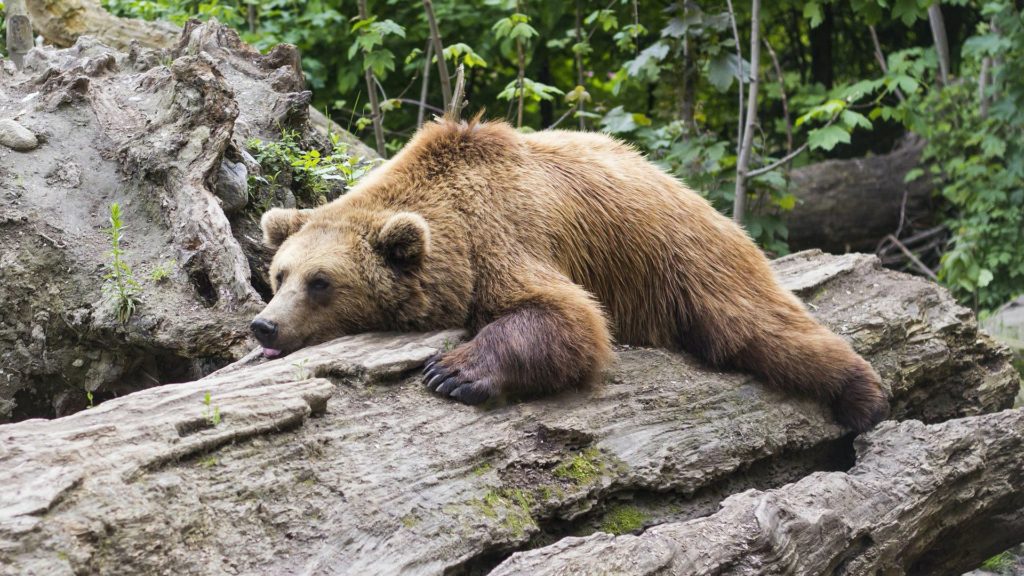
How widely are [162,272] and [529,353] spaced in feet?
6.33

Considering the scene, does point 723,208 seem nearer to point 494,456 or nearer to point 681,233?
point 681,233

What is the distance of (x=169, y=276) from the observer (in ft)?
15.9

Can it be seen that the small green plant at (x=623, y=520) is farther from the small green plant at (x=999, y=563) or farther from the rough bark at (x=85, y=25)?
the rough bark at (x=85, y=25)

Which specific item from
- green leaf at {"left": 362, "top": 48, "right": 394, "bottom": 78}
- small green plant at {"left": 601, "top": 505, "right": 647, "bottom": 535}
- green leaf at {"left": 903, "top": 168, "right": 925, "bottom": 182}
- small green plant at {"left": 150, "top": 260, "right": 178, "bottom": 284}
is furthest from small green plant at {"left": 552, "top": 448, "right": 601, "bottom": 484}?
green leaf at {"left": 903, "top": 168, "right": 925, "bottom": 182}

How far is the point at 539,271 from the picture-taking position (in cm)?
463

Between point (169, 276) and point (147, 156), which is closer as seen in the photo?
point (169, 276)

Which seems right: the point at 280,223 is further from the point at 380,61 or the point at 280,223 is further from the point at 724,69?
the point at 724,69

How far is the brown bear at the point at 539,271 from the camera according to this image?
4.34m

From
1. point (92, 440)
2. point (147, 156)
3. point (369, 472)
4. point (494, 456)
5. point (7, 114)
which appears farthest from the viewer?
point (7, 114)

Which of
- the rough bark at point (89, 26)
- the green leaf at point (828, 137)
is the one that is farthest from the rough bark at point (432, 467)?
the rough bark at point (89, 26)

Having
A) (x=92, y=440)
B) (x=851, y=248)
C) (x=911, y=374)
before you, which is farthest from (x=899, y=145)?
(x=92, y=440)

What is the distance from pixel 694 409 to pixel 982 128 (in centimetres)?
695

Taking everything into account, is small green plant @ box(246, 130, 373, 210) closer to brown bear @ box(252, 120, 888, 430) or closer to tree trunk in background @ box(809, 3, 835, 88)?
brown bear @ box(252, 120, 888, 430)

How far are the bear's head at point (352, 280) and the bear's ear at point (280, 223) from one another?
0.88 feet
